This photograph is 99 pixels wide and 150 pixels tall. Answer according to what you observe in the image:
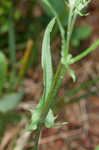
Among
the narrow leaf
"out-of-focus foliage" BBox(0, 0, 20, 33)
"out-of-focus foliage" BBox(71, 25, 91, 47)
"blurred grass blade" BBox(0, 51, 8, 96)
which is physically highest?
"out-of-focus foliage" BBox(0, 0, 20, 33)

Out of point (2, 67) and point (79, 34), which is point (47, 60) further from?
point (79, 34)

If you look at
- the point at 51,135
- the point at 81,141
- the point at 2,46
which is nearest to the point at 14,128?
the point at 51,135

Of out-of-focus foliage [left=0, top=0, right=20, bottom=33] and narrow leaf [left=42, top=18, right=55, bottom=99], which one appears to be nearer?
narrow leaf [left=42, top=18, right=55, bottom=99]

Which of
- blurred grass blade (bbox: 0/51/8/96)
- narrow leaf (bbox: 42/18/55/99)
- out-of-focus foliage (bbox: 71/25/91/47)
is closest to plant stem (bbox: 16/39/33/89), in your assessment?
blurred grass blade (bbox: 0/51/8/96)

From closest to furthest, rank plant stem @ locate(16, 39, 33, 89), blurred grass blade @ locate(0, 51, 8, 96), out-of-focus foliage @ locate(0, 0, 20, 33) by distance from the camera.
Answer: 1. blurred grass blade @ locate(0, 51, 8, 96)
2. plant stem @ locate(16, 39, 33, 89)
3. out-of-focus foliage @ locate(0, 0, 20, 33)

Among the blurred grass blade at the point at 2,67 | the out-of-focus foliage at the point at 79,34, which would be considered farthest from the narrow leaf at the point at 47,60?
the out-of-focus foliage at the point at 79,34

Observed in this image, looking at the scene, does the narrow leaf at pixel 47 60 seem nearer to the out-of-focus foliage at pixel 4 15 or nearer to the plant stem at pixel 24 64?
the plant stem at pixel 24 64

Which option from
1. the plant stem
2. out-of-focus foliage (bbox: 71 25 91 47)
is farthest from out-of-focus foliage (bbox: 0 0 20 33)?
out-of-focus foliage (bbox: 71 25 91 47)

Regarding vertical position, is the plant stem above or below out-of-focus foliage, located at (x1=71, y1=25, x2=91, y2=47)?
below

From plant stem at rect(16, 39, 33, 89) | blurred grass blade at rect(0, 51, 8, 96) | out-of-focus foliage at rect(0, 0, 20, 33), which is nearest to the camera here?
blurred grass blade at rect(0, 51, 8, 96)

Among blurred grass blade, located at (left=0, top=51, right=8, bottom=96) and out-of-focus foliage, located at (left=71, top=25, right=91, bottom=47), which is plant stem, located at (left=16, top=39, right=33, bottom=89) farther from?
out-of-focus foliage, located at (left=71, top=25, right=91, bottom=47)

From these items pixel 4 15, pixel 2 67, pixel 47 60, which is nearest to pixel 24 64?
pixel 2 67
